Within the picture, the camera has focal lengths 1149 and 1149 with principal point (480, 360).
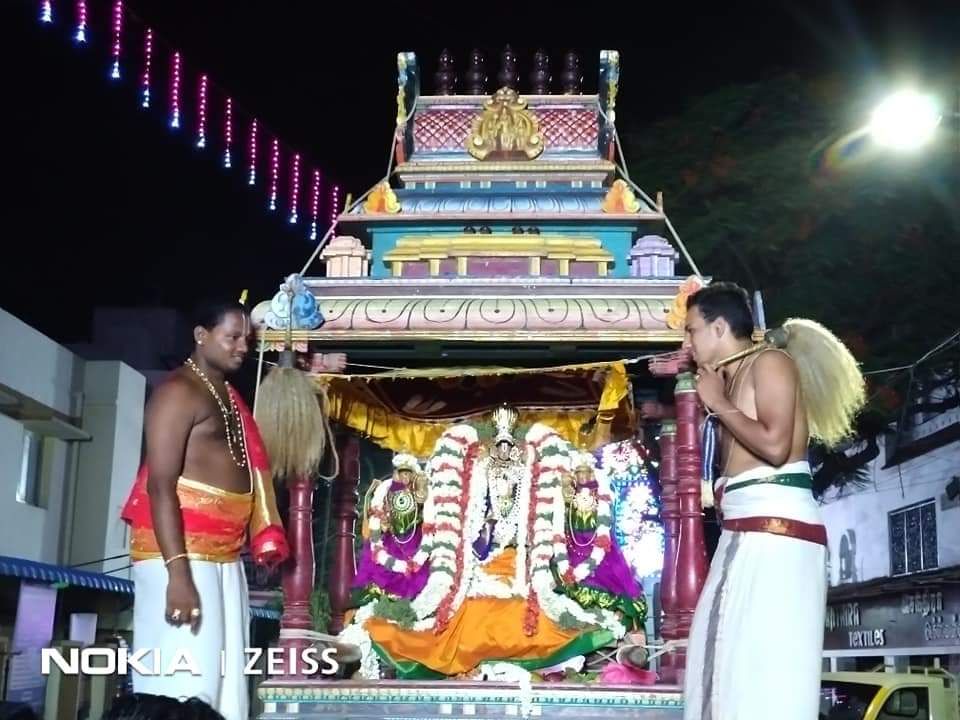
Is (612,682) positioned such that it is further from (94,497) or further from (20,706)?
(94,497)

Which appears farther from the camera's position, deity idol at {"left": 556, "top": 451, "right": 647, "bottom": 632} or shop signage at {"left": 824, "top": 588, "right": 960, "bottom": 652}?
shop signage at {"left": 824, "top": 588, "right": 960, "bottom": 652}

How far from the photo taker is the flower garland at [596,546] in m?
8.12

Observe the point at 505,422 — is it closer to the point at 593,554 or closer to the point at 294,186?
the point at 593,554

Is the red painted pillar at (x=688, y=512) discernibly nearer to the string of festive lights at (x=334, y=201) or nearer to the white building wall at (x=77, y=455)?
the string of festive lights at (x=334, y=201)

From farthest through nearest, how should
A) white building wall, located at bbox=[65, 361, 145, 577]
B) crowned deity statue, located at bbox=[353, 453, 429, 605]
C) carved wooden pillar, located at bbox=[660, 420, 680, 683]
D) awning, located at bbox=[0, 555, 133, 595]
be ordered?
white building wall, located at bbox=[65, 361, 145, 577]
awning, located at bbox=[0, 555, 133, 595]
crowned deity statue, located at bbox=[353, 453, 429, 605]
carved wooden pillar, located at bbox=[660, 420, 680, 683]

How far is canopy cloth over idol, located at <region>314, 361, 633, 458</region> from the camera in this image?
8516 millimetres

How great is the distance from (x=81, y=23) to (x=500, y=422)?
4.88 m

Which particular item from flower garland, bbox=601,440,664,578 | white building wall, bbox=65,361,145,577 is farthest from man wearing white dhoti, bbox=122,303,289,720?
white building wall, bbox=65,361,145,577

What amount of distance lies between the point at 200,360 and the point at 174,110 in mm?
7602

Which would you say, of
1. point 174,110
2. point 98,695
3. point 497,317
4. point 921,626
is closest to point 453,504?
point 497,317

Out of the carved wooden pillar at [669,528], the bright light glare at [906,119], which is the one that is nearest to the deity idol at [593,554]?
the carved wooden pillar at [669,528]

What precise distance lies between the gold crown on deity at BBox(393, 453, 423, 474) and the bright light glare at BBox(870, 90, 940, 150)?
400 cm

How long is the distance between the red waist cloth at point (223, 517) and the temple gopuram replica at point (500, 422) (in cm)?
226

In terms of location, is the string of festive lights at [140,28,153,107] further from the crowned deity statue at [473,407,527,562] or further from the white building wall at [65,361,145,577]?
the white building wall at [65,361,145,577]
